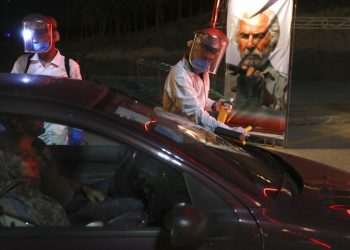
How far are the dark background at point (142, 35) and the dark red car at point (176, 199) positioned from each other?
6.59 meters

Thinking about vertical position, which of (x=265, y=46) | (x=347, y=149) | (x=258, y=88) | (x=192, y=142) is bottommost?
(x=347, y=149)

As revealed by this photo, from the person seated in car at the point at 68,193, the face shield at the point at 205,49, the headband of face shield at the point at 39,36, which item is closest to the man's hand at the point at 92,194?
the person seated in car at the point at 68,193

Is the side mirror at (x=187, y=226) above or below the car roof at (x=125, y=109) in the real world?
below

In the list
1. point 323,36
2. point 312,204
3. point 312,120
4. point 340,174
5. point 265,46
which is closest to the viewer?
point 312,204

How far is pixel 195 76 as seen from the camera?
465cm

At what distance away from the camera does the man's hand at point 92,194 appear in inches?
120

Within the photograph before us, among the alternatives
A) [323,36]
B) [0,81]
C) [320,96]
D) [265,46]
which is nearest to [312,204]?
[0,81]

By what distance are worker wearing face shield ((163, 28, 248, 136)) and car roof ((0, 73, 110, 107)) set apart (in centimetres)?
135

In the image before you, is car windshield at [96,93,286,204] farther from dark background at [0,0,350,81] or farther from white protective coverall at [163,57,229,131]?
dark background at [0,0,350,81]

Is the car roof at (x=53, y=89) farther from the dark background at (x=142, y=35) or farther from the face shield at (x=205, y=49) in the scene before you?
the dark background at (x=142, y=35)

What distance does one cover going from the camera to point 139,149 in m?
2.45

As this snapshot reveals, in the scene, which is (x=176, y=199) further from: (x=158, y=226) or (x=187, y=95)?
(x=187, y=95)

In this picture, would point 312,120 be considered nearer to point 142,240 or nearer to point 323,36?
point 142,240

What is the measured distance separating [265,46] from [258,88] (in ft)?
2.15
